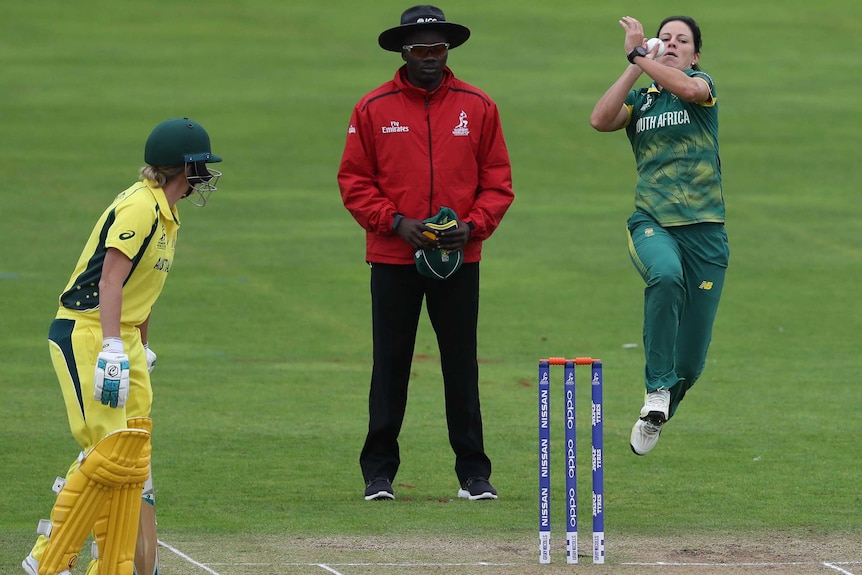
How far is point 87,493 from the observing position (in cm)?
596

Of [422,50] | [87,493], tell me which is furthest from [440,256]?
[87,493]

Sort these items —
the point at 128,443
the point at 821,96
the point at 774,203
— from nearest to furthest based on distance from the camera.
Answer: the point at 128,443, the point at 774,203, the point at 821,96

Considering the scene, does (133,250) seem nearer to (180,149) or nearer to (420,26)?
(180,149)

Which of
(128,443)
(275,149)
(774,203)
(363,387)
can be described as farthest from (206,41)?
(128,443)

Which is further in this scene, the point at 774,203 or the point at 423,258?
the point at 774,203

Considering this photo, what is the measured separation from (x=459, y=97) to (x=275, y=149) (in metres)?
17.1

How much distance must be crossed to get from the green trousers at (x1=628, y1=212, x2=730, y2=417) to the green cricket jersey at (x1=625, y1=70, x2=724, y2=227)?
95 millimetres

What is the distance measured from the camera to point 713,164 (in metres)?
7.80

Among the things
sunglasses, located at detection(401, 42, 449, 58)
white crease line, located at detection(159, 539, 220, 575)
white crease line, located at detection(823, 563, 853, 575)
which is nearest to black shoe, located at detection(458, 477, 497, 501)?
white crease line, located at detection(159, 539, 220, 575)

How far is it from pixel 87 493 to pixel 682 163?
136 inches

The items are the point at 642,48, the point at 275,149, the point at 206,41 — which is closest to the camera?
the point at 642,48

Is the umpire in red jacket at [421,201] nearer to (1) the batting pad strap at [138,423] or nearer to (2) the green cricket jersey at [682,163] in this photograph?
(2) the green cricket jersey at [682,163]

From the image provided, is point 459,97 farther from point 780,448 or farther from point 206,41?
point 206,41

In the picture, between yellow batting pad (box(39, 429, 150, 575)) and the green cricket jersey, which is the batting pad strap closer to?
yellow batting pad (box(39, 429, 150, 575))
